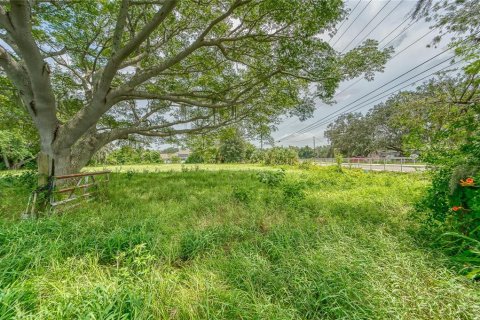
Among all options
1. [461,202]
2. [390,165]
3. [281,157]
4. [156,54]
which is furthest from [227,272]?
[281,157]

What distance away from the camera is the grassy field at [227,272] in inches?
61.6

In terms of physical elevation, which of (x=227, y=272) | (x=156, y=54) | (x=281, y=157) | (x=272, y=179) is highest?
(x=156, y=54)

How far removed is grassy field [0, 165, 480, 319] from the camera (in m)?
1.57

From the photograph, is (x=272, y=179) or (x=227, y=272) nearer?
(x=227, y=272)

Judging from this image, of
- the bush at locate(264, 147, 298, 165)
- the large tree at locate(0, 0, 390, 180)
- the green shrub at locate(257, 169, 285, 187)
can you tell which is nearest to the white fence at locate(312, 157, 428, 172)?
the bush at locate(264, 147, 298, 165)

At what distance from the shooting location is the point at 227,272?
2143 millimetres

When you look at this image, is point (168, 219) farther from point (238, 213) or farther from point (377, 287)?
point (377, 287)

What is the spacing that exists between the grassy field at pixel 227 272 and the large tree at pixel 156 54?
8.66 ft

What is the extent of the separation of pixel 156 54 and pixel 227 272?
772 centimetres

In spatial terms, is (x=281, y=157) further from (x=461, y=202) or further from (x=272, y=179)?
(x=461, y=202)

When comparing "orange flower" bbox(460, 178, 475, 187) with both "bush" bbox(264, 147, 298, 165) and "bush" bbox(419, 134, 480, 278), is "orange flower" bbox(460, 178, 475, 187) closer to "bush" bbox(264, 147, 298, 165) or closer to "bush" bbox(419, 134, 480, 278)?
"bush" bbox(419, 134, 480, 278)

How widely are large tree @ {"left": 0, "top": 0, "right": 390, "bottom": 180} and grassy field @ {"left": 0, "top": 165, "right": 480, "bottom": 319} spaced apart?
264cm

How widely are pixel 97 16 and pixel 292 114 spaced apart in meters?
7.12

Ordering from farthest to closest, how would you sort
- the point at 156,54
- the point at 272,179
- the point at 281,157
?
the point at 281,157 → the point at 272,179 → the point at 156,54
